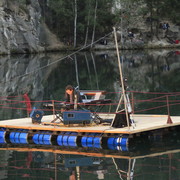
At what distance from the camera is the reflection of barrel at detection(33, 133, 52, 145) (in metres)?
23.1

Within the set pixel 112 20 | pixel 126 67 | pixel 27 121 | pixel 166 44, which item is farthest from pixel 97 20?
pixel 27 121

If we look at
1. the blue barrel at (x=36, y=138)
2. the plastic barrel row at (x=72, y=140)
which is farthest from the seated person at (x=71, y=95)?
the blue barrel at (x=36, y=138)

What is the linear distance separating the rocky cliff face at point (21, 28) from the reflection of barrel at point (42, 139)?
59415mm

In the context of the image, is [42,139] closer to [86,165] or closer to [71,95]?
[71,95]

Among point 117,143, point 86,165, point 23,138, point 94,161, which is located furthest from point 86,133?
point 86,165

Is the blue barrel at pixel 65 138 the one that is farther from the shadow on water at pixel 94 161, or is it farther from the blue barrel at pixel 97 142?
the blue barrel at pixel 97 142

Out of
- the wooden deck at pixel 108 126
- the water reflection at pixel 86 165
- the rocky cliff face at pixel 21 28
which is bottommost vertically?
the water reflection at pixel 86 165

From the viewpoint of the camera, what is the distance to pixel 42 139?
23.3 metres

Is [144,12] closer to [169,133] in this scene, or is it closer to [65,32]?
[65,32]

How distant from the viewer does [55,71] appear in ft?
187

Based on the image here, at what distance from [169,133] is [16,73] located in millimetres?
32332

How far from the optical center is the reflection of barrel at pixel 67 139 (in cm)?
2246

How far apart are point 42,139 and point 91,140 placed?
2.20 m

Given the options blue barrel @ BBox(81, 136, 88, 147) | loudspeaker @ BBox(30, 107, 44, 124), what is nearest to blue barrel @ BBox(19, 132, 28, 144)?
loudspeaker @ BBox(30, 107, 44, 124)
